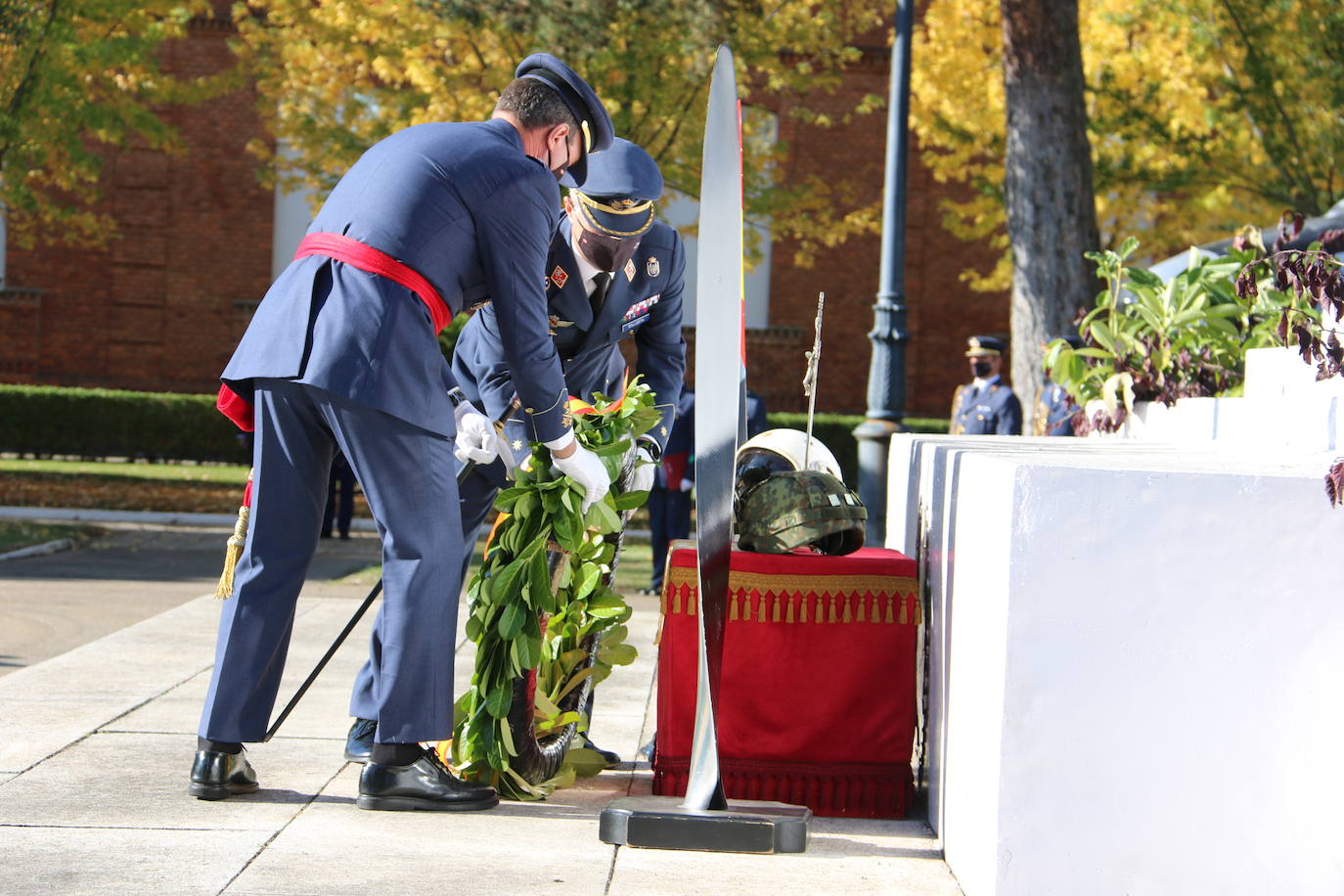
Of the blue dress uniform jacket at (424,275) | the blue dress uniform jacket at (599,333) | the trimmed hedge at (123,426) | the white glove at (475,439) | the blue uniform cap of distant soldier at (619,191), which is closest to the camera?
the blue dress uniform jacket at (424,275)

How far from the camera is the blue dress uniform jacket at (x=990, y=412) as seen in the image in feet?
37.0

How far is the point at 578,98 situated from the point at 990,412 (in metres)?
7.64

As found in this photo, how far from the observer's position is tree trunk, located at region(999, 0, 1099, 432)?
487 inches

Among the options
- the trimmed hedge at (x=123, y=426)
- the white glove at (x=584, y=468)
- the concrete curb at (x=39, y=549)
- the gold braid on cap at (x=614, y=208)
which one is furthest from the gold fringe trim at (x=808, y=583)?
the trimmed hedge at (x=123, y=426)

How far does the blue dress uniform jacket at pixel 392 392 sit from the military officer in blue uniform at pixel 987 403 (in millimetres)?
7521

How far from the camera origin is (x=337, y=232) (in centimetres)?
400

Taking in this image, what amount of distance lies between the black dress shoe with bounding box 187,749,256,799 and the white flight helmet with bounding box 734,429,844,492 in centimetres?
170

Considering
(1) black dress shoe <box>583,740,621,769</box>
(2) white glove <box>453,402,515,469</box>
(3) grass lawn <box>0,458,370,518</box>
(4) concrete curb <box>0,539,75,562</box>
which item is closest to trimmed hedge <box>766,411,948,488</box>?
(3) grass lawn <box>0,458,370,518</box>

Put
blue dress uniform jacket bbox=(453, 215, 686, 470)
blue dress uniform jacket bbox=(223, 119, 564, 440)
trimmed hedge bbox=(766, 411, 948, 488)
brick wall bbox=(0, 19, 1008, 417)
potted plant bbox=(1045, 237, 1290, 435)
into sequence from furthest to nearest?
brick wall bbox=(0, 19, 1008, 417) → trimmed hedge bbox=(766, 411, 948, 488) → potted plant bbox=(1045, 237, 1290, 435) → blue dress uniform jacket bbox=(453, 215, 686, 470) → blue dress uniform jacket bbox=(223, 119, 564, 440)

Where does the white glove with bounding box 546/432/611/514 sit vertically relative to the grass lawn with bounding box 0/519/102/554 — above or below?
above

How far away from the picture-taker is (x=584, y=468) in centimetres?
415

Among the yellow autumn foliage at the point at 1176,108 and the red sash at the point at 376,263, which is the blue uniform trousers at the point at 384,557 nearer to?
the red sash at the point at 376,263

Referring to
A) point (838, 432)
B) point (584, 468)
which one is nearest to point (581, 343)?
point (584, 468)

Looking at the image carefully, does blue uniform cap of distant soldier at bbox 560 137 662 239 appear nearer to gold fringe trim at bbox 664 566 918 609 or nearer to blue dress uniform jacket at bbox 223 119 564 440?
blue dress uniform jacket at bbox 223 119 564 440
